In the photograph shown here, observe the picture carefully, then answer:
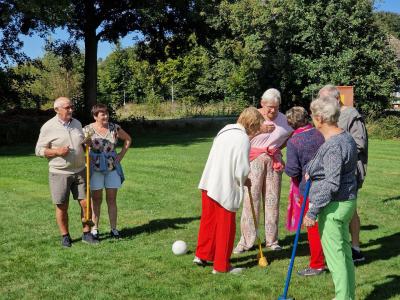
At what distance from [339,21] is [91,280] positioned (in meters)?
26.0

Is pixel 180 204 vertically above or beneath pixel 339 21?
beneath

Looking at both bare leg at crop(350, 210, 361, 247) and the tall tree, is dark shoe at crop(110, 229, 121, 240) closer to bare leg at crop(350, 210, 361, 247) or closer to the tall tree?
bare leg at crop(350, 210, 361, 247)

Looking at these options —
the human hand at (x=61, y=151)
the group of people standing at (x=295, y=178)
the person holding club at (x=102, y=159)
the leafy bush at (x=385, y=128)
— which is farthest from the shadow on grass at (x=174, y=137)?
the group of people standing at (x=295, y=178)

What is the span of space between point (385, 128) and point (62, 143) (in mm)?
21669

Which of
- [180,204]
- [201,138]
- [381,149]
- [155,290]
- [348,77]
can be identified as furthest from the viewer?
[348,77]

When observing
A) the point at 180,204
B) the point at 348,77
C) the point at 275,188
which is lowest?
the point at 180,204

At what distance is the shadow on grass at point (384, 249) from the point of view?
6250mm

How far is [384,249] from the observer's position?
659 cm

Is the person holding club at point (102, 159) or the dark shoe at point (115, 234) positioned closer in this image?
the person holding club at point (102, 159)

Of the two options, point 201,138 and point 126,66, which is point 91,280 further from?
point 126,66

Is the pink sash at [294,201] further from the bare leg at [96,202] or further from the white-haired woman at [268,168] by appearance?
the bare leg at [96,202]

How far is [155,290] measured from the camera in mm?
5184

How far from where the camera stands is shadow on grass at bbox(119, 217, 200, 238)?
749cm

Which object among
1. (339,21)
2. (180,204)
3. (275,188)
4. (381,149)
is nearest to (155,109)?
(339,21)
